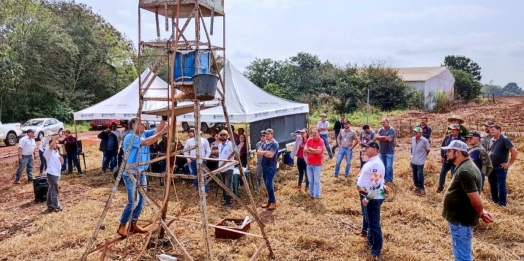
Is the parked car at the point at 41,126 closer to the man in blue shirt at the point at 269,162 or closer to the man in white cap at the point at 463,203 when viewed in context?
the man in blue shirt at the point at 269,162

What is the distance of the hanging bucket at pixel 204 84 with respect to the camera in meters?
4.43

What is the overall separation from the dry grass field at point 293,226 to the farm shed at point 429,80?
28759mm

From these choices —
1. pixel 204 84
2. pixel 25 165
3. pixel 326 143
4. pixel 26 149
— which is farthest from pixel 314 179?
pixel 25 165

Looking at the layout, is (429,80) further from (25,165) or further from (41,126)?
(25,165)

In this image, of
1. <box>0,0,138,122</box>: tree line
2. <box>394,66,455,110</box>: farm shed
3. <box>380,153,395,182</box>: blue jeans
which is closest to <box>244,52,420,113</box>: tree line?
<box>394,66,455,110</box>: farm shed

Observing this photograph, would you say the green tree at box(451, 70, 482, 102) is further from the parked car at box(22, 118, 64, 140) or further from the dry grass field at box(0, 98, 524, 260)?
the parked car at box(22, 118, 64, 140)

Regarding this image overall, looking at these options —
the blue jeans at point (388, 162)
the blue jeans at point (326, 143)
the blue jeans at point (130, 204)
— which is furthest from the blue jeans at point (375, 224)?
the blue jeans at point (326, 143)

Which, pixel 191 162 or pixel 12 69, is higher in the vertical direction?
pixel 12 69

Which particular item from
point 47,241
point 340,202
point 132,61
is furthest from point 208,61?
point 132,61

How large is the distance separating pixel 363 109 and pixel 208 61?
28722mm

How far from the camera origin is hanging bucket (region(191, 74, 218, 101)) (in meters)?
4.43

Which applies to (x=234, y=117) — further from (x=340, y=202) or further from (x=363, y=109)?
(x=363, y=109)

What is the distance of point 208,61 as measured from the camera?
494 cm

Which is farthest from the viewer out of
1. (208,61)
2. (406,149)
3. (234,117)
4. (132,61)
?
(132,61)
